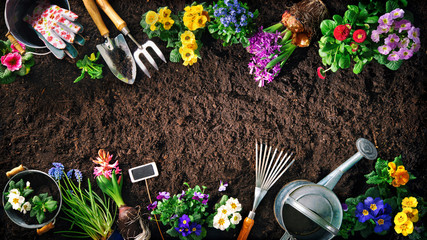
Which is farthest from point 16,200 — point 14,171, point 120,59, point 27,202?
point 120,59

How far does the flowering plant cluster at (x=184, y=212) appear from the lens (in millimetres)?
1768

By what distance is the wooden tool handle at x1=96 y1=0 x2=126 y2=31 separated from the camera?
1.84m

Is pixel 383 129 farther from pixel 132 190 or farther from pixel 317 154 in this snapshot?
pixel 132 190

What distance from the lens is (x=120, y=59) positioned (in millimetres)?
1931

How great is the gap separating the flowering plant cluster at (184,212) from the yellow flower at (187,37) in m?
0.88

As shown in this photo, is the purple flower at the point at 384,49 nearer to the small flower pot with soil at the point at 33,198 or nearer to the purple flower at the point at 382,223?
the purple flower at the point at 382,223

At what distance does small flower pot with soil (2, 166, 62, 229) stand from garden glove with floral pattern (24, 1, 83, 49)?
0.81 m

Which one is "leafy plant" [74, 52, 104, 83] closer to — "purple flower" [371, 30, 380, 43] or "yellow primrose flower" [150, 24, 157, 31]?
"yellow primrose flower" [150, 24, 157, 31]

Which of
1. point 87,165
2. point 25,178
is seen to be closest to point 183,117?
point 87,165

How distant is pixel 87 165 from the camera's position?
1.94 m

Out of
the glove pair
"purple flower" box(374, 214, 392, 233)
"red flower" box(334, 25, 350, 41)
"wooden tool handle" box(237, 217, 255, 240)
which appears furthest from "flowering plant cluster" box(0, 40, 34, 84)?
"purple flower" box(374, 214, 392, 233)

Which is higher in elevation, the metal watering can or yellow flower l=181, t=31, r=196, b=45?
yellow flower l=181, t=31, r=196, b=45

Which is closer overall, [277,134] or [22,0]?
[22,0]

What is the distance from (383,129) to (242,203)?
3.40 ft
